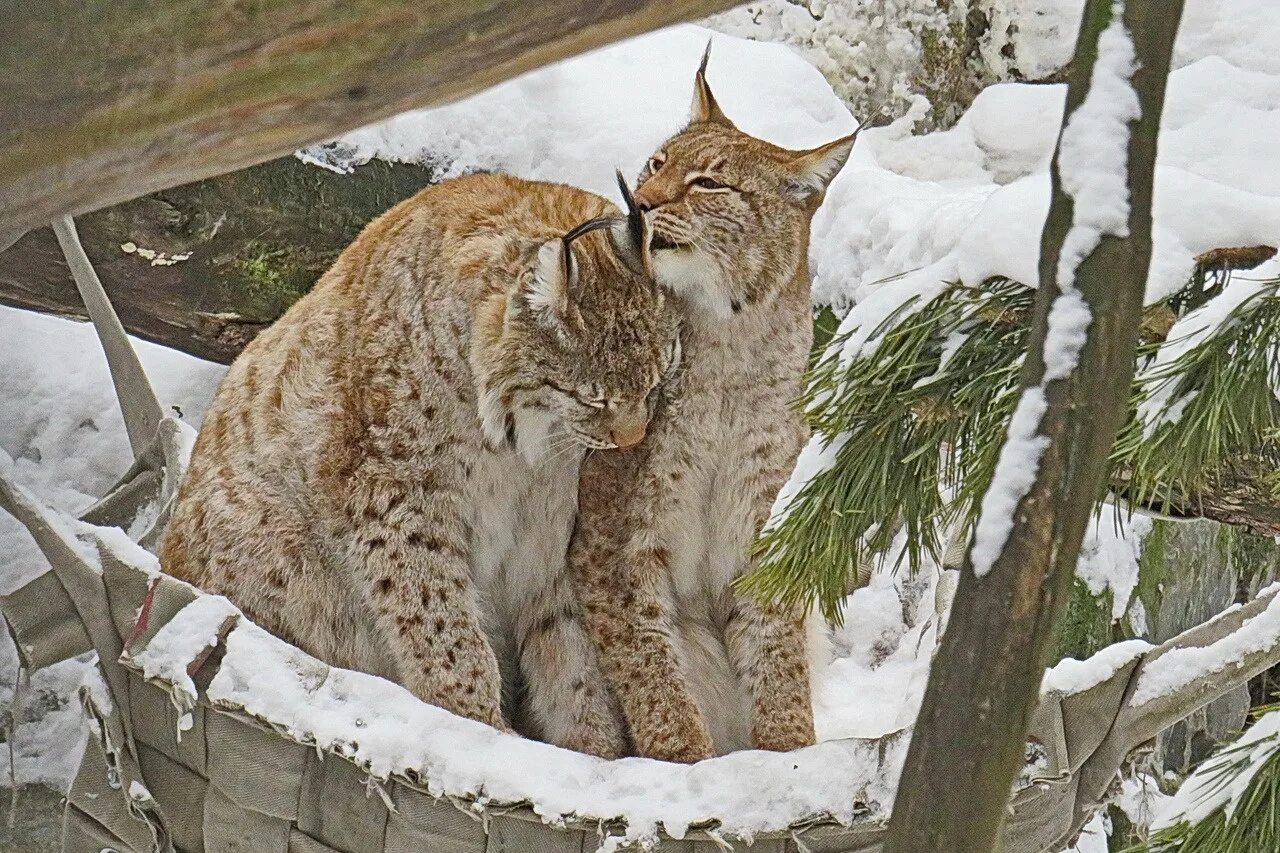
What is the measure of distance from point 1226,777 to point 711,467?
1.43 meters

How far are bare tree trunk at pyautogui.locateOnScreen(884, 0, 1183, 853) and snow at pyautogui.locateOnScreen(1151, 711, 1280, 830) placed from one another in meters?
0.54

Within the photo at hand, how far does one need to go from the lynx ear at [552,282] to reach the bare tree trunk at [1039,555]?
1.70m

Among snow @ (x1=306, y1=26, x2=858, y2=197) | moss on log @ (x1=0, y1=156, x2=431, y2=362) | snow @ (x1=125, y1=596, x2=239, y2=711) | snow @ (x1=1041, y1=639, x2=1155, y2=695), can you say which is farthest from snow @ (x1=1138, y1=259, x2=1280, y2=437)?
moss on log @ (x1=0, y1=156, x2=431, y2=362)

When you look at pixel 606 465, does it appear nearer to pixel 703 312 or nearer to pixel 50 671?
pixel 703 312

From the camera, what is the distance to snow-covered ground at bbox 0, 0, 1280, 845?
2916 mm

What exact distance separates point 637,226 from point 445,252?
46 cm

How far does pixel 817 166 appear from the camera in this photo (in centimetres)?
281

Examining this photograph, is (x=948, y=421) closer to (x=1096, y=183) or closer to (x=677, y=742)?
(x=1096, y=183)

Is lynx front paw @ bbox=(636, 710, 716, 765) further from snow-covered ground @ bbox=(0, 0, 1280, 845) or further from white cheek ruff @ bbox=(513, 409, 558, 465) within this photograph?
white cheek ruff @ bbox=(513, 409, 558, 465)

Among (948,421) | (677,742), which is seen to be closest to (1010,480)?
(948,421)

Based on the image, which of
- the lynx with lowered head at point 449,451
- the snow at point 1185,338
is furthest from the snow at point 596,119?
the snow at point 1185,338

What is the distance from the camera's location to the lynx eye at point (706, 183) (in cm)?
279

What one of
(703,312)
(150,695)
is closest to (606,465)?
(703,312)

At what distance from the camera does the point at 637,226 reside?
8.56 feet
